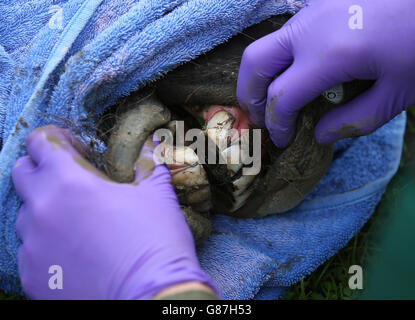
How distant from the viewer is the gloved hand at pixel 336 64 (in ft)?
3.62

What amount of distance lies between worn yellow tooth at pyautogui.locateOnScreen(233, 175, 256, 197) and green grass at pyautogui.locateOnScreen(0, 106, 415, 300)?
0.45 metres

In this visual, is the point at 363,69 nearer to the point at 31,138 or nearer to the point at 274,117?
the point at 274,117

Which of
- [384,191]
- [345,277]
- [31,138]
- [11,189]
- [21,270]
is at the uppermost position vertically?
[31,138]

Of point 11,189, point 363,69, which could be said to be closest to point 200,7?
point 363,69

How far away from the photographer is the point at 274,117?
124cm

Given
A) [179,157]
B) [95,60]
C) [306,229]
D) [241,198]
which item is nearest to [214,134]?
[179,157]

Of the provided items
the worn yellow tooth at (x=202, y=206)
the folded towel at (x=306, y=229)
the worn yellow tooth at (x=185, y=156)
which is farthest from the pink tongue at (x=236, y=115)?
the folded towel at (x=306, y=229)

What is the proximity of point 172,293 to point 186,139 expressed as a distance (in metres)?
0.50

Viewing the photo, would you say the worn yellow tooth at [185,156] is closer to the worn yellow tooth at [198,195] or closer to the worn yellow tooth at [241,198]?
the worn yellow tooth at [198,195]

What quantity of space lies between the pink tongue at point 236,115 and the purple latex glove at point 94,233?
323 mm

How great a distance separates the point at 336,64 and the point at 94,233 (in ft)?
2.33

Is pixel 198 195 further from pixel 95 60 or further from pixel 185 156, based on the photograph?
pixel 95 60

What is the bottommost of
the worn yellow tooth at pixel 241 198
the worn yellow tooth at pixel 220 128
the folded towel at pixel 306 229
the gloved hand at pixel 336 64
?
the folded towel at pixel 306 229

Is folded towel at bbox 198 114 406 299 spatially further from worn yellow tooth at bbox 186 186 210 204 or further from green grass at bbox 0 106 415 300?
worn yellow tooth at bbox 186 186 210 204
